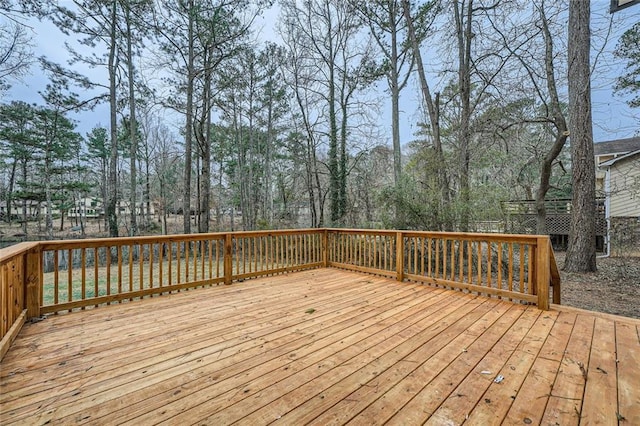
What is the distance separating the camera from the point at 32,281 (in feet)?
9.51

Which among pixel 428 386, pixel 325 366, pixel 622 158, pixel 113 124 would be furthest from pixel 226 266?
pixel 622 158

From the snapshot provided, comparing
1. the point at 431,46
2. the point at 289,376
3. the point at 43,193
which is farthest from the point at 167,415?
the point at 43,193

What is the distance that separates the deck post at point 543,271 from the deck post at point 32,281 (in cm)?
541

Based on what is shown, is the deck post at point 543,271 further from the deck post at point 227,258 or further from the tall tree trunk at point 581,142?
the deck post at point 227,258

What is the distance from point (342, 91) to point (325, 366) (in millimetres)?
9877

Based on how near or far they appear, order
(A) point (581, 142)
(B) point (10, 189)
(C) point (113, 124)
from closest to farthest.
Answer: (A) point (581, 142), (C) point (113, 124), (B) point (10, 189)

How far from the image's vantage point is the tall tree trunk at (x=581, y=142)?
5.15m

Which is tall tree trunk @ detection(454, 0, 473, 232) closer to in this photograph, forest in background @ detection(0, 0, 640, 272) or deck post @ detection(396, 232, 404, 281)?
forest in background @ detection(0, 0, 640, 272)

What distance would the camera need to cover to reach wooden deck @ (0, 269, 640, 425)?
1.50 m

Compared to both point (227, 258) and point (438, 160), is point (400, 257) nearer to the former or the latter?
point (227, 258)

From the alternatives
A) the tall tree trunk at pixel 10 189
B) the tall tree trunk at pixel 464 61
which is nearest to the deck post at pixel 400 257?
the tall tree trunk at pixel 464 61

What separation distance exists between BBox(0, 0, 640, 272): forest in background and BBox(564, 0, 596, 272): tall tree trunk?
0.70 metres

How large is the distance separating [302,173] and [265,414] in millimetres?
11617

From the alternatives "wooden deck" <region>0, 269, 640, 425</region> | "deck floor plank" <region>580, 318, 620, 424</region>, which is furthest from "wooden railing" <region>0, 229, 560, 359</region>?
"deck floor plank" <region>580, 318, 620, 424</region>
